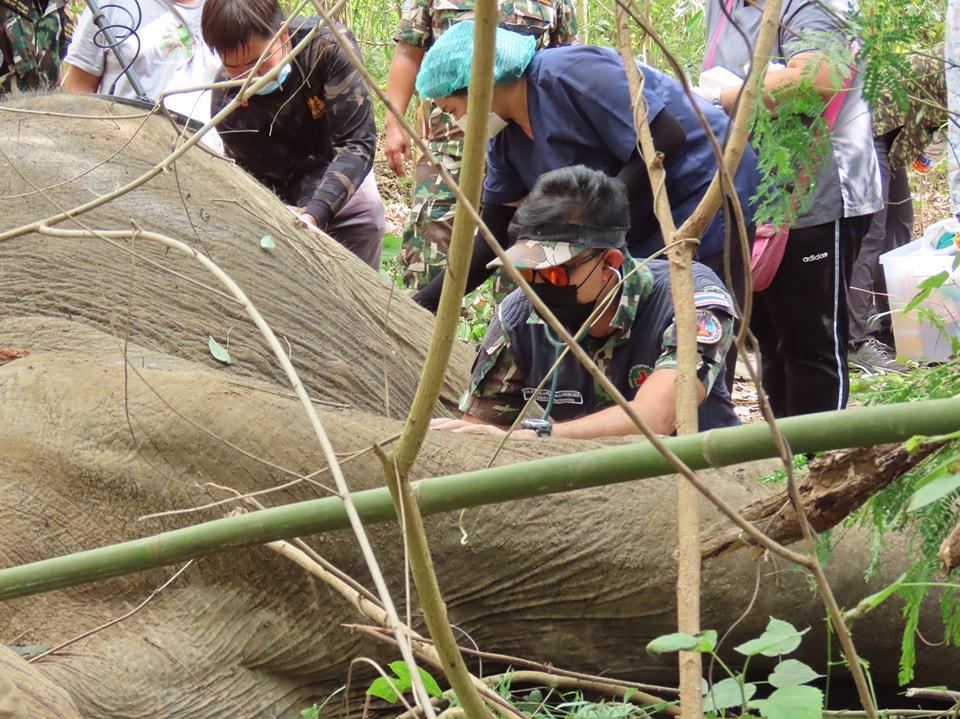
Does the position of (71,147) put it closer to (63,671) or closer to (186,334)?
(186,334)

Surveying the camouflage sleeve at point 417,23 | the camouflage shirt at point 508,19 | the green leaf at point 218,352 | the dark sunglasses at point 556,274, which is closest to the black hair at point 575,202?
the dark sunglasses at point 556,274

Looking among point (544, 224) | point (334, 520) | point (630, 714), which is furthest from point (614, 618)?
point (334, 520)

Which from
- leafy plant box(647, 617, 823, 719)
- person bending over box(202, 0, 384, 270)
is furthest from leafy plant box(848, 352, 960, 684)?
person bending over box(202, 0, 384, 270)

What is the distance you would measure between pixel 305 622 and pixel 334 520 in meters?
1.48

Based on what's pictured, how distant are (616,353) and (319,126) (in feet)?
6.23

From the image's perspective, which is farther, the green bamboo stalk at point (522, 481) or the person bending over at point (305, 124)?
the person bending over at point (305, 124)

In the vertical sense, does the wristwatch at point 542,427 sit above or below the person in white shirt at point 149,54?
below

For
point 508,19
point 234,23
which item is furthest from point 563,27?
point 234,23

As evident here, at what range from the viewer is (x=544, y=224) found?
3320 mm

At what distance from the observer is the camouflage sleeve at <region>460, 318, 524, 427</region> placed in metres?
3.72

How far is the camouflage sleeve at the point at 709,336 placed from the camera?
3.44 metres

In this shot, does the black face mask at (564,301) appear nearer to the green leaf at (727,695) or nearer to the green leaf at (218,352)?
the green leaf at (218,352)

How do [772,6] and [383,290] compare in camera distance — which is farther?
[383,290]

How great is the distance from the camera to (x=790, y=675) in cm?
185
